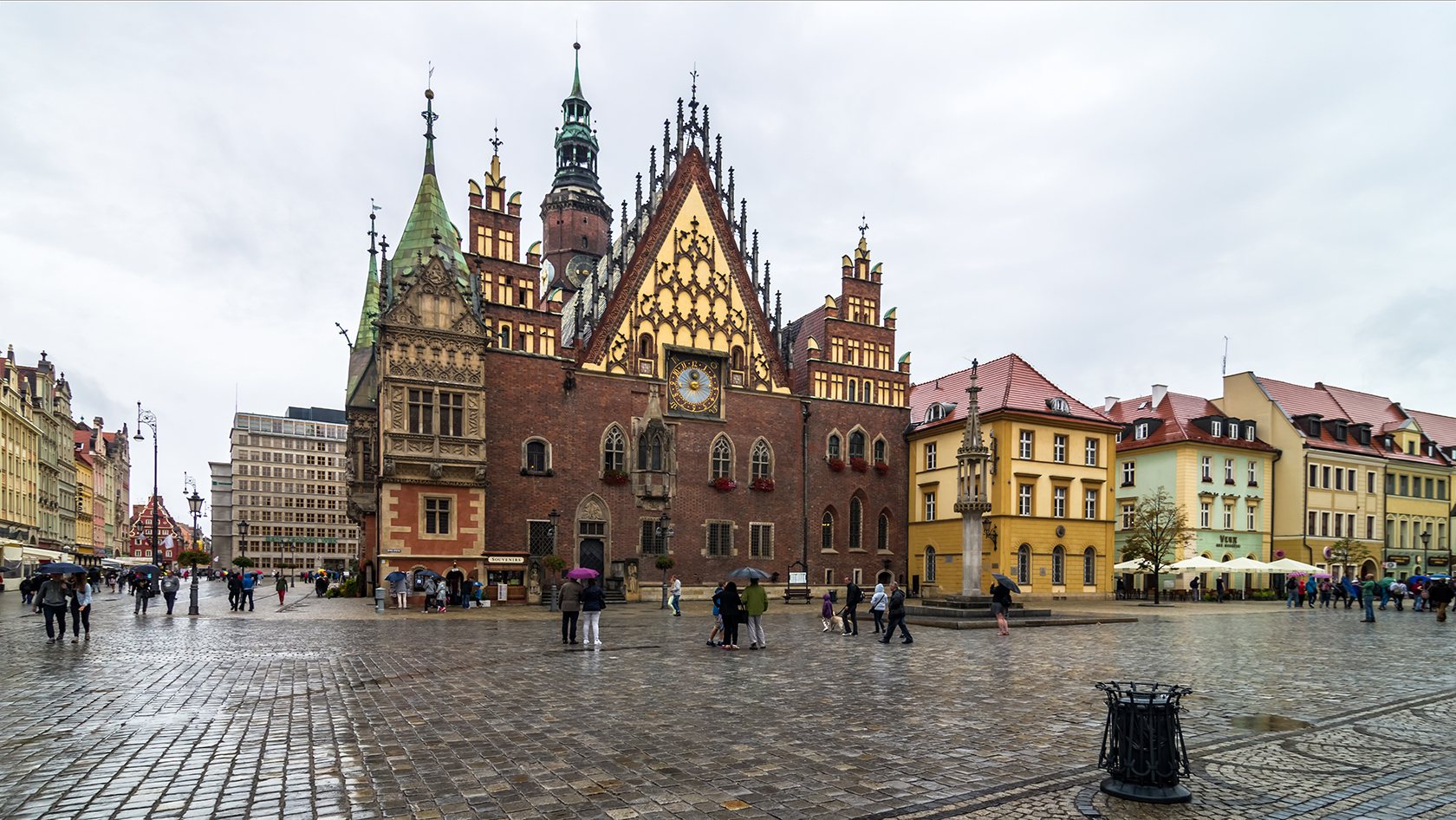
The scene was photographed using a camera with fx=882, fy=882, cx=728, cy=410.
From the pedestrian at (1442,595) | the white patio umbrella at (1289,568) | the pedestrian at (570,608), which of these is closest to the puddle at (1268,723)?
the pedestrian at (570,608)

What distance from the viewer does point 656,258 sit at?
4650 cm

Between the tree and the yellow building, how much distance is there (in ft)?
6.62

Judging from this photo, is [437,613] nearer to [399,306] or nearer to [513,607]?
[513,607]

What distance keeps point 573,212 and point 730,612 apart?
51.2 meters

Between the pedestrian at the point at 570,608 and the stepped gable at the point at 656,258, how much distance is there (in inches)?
955

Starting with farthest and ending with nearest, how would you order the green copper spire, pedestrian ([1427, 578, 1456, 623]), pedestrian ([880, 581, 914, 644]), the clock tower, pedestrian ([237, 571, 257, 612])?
1. the clock tower
2. the green copper spire
3. pedestrian ([237, 571, 257, 612])
4. pedestrian ([1427, 578, 1456, 623])
5. pedestrian ([880, 581, 914, 644])

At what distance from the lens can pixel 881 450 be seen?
5147 cm

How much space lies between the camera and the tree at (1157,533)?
47406 mm

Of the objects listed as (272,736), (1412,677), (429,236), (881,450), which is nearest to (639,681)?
(272,736)

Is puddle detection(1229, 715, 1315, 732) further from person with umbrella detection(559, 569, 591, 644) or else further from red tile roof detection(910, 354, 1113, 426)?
red tile roof detection(910, 354, 1113, 426)

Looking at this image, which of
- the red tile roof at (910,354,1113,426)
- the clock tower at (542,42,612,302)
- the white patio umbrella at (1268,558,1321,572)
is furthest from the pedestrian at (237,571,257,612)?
the white patio umbrella at (1268,558,1321,572)

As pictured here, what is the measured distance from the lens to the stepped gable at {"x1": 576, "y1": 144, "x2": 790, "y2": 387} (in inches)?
1773

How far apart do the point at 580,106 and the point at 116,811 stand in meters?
68.9

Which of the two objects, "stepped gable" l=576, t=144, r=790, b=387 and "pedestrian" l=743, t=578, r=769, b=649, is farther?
"stepped gable" l=576, t=144, r=790, b=387
